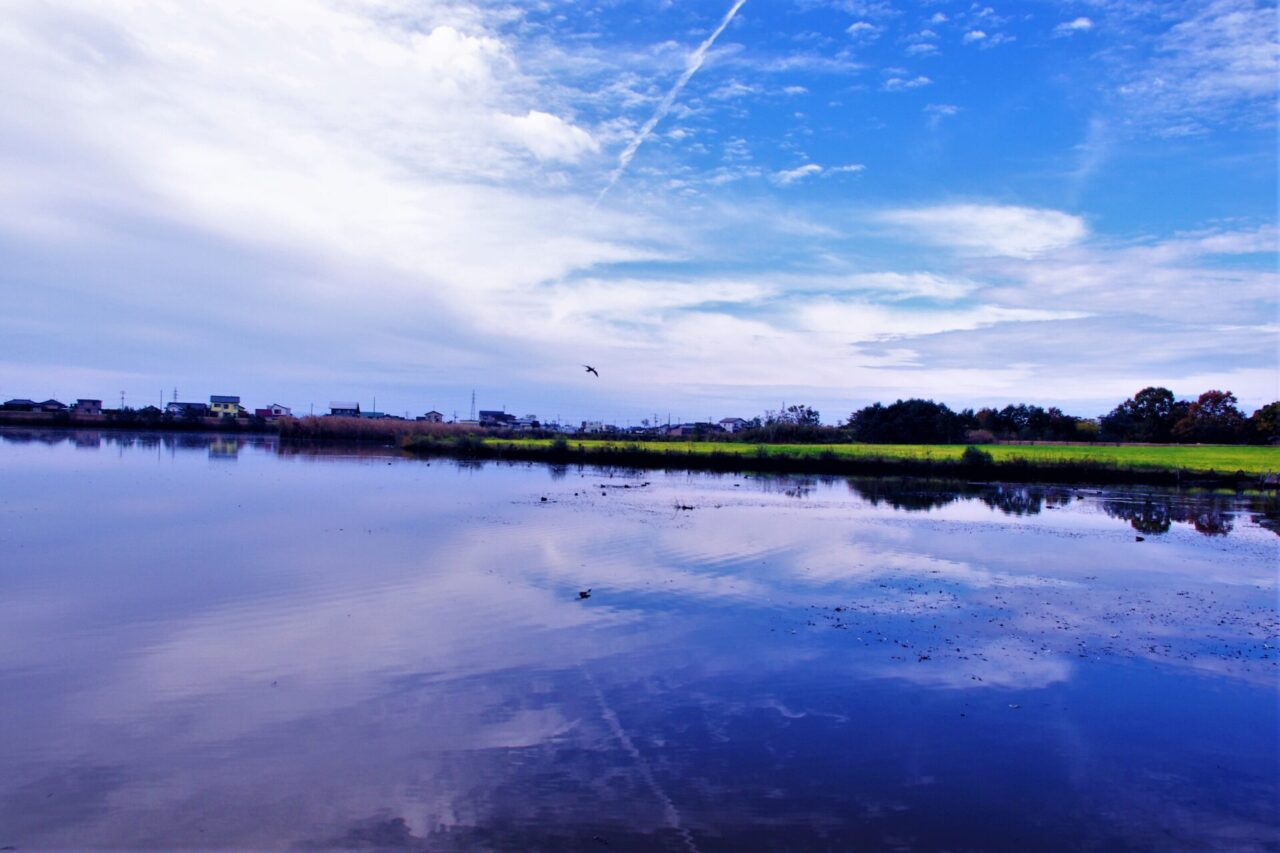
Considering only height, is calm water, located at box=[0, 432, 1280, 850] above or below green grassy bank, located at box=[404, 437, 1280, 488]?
below

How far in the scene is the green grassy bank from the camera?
48188mm

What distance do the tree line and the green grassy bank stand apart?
698 inches

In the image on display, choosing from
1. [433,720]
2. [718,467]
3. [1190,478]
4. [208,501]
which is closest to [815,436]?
[718,467]

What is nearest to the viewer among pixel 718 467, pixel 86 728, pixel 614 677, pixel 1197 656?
pixel 86 728

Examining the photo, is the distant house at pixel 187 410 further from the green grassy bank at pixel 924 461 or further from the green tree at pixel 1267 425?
the green tree at pixel 1267 425

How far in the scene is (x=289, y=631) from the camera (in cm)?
1141

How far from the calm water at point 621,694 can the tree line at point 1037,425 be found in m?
59.9

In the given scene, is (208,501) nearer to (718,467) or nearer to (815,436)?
(718,467)

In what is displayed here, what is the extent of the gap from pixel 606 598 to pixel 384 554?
6572 millimetres

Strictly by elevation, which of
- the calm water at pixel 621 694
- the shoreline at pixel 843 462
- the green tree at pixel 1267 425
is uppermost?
the green tree at pixel 1267 425

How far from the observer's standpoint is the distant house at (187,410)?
113738mm

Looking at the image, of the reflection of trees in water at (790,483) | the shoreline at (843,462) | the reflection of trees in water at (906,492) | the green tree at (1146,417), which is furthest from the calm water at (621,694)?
the green tree at (1146,417)

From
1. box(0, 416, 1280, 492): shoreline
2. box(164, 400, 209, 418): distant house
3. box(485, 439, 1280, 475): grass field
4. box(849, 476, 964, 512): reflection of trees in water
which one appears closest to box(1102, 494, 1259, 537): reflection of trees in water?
box(849, 476, 964, 512): reflection of trees in water

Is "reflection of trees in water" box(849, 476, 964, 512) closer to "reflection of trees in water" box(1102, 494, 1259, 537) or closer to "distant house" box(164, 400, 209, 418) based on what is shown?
"reflection of trees in water" box(1102, 494, 1259, 537)
